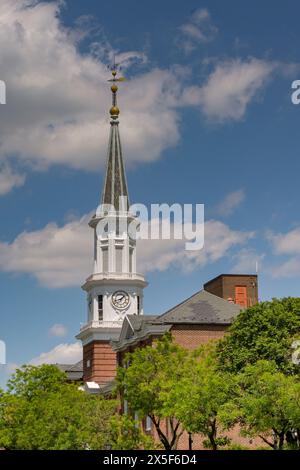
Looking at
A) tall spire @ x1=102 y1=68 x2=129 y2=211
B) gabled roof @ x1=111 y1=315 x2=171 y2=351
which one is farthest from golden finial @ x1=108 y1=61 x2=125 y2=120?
gabled roof @ x1=111 y1=315 x2=171 y2=351

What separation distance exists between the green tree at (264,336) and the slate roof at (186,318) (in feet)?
33.6

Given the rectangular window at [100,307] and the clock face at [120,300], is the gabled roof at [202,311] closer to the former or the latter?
the clock face at [120,300]

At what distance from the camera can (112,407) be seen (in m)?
57.5

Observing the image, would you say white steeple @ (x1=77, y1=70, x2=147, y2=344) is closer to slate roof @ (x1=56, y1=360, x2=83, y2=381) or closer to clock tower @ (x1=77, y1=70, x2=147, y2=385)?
clock tower @ (x1=77, y1=70, x2=147, y2=385)

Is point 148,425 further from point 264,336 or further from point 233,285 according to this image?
point 233,285

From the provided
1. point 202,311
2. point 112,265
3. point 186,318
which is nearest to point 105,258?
point 112,265

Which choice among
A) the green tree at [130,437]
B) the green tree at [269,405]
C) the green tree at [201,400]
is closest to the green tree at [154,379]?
the green tree at [130,437]

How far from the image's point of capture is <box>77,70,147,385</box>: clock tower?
89.7 meters

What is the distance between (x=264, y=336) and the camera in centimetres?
5325

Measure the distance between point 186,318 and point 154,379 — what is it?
1664cm

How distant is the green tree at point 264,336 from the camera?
172 ft

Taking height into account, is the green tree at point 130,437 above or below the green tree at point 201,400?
below

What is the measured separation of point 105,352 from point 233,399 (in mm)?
43298
